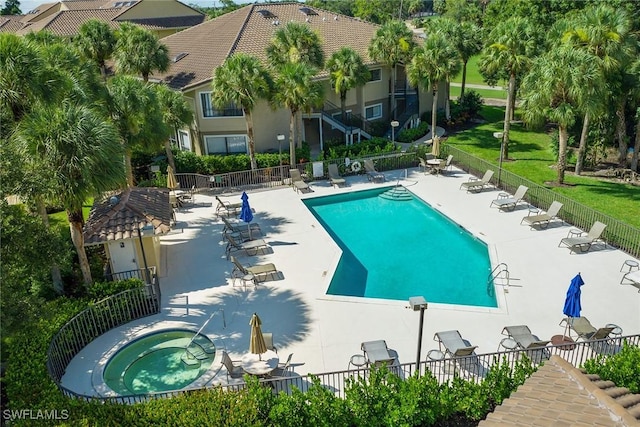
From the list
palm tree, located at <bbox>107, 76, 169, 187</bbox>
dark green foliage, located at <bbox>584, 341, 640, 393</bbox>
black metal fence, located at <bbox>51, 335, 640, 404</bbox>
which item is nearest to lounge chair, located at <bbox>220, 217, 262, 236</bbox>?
palm tree, located at <bbox>107, 76, 169, 187</bbox>

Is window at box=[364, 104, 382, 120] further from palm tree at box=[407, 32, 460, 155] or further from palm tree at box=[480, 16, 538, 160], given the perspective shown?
palm tree at box=[480, 16, 538, 160]

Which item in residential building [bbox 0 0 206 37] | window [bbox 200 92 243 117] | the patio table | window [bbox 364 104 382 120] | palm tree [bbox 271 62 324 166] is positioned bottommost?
the patio table

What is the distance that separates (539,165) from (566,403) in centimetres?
2596

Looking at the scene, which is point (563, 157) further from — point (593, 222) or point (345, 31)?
point (345, 31)

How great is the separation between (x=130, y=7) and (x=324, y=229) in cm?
4627

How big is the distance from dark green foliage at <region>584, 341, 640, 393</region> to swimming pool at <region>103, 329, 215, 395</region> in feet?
32.5

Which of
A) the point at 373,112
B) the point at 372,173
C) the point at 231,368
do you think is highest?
the point at 373,112

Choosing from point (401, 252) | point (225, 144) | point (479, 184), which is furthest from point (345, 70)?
point (401, 252)

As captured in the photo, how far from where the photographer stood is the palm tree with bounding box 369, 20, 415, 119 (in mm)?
34344

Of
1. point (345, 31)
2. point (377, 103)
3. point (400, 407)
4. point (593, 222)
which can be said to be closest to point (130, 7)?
point (345, 31)

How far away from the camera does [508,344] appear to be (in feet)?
45.5

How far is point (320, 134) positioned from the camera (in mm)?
34125

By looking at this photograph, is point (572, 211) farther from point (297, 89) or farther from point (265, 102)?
point (265, 102)

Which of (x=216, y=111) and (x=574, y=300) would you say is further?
(x=216, y=111)
